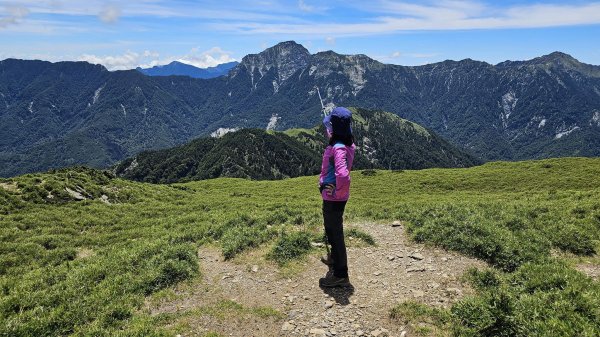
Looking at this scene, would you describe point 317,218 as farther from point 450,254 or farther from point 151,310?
point 151,310

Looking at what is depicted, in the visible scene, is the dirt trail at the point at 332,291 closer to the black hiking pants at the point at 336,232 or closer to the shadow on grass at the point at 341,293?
the shadow on grass at the point at 341,293

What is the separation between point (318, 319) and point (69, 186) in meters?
33.9

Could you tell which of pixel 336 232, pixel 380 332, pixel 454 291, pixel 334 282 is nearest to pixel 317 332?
pixel 380 332

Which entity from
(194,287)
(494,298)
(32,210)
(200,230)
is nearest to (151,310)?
(194,287)

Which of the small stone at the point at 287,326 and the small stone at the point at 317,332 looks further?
the small stone at the point at 287,326

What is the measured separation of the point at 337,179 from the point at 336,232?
6.81ft

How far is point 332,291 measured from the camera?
12703mm

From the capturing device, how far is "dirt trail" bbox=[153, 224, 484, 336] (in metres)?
10.9

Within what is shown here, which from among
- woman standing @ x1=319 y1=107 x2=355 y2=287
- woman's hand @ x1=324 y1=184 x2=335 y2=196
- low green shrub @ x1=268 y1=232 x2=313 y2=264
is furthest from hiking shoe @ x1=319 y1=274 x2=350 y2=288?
woman's hand @ x1=324 y1=184 x2=335 y2=196

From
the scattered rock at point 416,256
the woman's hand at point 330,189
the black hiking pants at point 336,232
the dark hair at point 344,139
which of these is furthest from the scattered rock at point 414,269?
the dark hair at point 344,139

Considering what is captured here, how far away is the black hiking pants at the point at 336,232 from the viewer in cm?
1234

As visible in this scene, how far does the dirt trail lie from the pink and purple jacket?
136 inches

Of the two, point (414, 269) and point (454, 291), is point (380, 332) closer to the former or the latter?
point (454, 291)

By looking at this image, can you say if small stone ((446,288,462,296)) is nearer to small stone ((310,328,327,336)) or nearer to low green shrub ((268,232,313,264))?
small stone ((310,328,327,336))
